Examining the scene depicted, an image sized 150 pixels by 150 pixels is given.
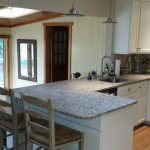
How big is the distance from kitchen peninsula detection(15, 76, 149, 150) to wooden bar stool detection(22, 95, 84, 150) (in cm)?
13

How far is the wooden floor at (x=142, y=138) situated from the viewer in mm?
3676

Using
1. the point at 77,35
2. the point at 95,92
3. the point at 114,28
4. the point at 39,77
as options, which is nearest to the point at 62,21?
the point at 77,35

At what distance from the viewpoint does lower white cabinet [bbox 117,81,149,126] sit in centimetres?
398

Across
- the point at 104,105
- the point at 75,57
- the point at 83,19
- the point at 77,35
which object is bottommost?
the point at 104,105

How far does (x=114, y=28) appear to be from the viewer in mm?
4496

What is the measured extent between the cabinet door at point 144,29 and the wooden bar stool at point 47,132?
279 centimetres

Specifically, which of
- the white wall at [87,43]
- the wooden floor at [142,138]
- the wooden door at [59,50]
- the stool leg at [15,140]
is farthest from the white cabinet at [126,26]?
the stool leg at [15,140]

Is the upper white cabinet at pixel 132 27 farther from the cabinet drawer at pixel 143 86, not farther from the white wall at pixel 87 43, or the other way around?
the cabinet drawer at pixel 143 86

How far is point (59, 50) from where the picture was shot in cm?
609

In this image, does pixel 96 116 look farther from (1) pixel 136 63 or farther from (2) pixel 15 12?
(2) pixel 15 12

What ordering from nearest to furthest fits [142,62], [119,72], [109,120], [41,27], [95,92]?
[109,120], [95,92], [119,72], [142,62], [41,27]

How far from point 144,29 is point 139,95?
48.1 inches

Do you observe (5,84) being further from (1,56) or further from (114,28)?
(114,28)

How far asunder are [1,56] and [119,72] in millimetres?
3706
